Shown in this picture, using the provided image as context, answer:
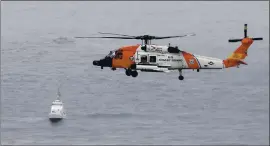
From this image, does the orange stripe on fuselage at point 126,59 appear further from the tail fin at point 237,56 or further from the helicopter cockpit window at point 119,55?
the tail fin at point 237,56

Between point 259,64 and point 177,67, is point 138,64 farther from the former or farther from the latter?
point 259,64

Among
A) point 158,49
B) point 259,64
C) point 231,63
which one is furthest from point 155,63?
point 259,64

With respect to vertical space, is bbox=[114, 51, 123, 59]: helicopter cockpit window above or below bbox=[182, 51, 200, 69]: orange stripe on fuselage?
above

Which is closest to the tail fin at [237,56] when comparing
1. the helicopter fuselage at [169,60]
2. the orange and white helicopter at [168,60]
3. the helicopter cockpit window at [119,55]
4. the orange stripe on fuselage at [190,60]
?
the orange and white helicopter at [168,60]

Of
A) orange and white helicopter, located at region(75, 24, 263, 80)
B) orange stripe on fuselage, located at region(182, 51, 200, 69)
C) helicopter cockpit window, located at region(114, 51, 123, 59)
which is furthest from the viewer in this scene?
helicopter cockpit window, located at region(114, 51, 123, 59)

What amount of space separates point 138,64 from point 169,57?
273 cm

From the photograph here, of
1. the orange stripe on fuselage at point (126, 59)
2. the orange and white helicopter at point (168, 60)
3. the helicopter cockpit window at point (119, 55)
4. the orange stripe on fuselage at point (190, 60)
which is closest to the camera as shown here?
the orange and white helicopter at point (168, 60)

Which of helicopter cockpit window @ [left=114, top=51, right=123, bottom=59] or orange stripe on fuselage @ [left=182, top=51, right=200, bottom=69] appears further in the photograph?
helicopter cockpit window @ [left=114, top=51, right=123, bottom=59]

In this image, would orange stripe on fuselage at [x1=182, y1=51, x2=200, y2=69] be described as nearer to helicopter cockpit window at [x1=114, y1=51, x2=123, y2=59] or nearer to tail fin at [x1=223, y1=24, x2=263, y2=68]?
tail fin at [x1=223, y1=24, x2=263, y2=68]

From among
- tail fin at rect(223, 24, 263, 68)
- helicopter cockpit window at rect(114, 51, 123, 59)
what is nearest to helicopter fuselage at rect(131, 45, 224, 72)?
tail fin at rect(223, 24, 263, 68)

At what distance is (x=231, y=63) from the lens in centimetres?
6862

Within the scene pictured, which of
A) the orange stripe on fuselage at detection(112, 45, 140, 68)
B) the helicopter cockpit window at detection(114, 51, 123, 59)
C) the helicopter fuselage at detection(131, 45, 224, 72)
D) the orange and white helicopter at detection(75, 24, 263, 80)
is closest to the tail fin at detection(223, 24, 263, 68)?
the orange and white helicopter at detection(75, 24, 263, 80)

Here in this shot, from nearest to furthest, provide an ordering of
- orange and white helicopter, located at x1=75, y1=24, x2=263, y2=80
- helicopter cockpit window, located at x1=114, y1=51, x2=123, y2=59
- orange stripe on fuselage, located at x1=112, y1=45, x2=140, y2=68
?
1. orange and white helicopter, located at x1=75, y1=24, x2=263, y2=80
2. orange stripe on fuselage, located at x1=112, y1=45, x2=140, y2=68
3. helicopter cockpit window, located at x1=114, y1=51, x2=123, y2=59

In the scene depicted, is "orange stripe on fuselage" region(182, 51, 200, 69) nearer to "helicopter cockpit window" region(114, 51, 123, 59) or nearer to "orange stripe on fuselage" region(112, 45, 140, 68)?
"orange stripe on fuselage" region(112, 45, 140, 68)
